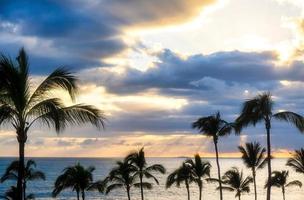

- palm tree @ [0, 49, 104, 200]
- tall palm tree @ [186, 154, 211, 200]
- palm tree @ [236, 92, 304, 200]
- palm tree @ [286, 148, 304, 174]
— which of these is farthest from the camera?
tall palm tree @ [186, 154, 211, 200]

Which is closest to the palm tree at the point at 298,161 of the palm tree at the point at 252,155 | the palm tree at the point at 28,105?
the palm tree at the point at 252,155

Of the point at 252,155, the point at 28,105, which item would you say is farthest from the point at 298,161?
the point at 28,105

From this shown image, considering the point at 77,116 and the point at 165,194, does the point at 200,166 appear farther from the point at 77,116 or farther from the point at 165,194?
the point at 165,194

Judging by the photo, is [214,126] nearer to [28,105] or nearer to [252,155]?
[252,155]

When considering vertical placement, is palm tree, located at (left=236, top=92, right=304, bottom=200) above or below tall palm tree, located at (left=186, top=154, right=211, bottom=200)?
above

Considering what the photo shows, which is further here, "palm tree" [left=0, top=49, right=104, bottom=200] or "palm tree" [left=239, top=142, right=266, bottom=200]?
"palm tree" [left=239, top=142, right=266, bottom=200]

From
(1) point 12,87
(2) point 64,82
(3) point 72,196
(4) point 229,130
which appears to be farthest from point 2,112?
(3) point 72,196

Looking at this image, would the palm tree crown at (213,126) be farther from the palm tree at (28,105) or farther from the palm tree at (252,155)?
the palm tree at (28,105)

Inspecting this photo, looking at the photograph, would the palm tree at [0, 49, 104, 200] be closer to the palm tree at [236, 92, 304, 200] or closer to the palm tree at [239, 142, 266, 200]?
the palm tree at [236, 92, 304, 200]

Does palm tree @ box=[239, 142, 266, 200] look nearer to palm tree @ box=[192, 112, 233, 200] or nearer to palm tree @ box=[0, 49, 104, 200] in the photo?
palm tree @ box=[192, 112, 233, 200]

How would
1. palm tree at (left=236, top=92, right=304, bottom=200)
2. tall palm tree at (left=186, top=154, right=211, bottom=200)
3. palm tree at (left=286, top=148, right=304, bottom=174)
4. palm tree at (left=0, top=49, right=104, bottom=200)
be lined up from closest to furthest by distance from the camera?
palm tree at (left=0, top=49, right=104, bottom=200), palm tree at (left=236, top=92, right=304, bottom=200), palm tree at (left=286, top=148, right=304, bottom=174), tall palm tree at (left=186, top=154, right=211, bottom=200)

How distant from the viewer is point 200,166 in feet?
200

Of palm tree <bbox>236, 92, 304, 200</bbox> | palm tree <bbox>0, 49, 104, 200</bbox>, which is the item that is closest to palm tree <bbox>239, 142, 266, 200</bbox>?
palm tree <bbox>236, 92, 304, 200</bbox>

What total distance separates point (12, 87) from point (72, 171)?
38.5m
